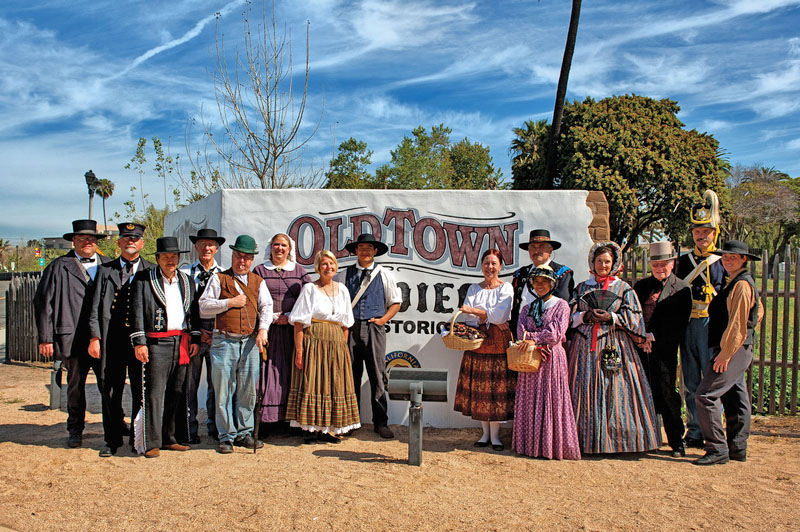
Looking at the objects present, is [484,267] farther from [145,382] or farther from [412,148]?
[412,148]

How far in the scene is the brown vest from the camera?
5.03 metres

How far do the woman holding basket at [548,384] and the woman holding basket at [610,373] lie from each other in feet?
0.42

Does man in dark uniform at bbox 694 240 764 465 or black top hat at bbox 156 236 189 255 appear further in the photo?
black top hat at bbox 156 236 189 255

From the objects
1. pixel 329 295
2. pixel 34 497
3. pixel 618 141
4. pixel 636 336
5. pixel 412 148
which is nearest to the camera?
pixel 34 497

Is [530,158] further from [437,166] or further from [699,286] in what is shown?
[699,286]

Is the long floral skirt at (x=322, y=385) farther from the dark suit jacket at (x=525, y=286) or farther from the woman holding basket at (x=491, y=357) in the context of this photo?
the dark suit jacket at (x=525, y=286)

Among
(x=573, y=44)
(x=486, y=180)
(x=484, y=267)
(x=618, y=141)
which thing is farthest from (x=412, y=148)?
(x=484, y=267)

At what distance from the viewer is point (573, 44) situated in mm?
16891

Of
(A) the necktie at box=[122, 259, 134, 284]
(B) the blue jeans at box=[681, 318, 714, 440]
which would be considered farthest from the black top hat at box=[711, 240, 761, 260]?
(A) the necktie at box=[122, 259, 134, 284]

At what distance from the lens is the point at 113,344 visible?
5039 mm

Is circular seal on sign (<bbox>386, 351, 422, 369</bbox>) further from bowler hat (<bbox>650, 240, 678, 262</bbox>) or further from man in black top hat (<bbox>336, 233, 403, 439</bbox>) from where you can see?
bowler hat (<bbox>650, 240, 678, 262</bbox>)

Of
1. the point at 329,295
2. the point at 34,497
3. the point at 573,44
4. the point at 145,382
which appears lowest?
the point at 34,497

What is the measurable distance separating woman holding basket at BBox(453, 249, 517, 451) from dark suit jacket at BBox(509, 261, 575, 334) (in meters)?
0.12

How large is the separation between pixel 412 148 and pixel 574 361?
27.1 metres
